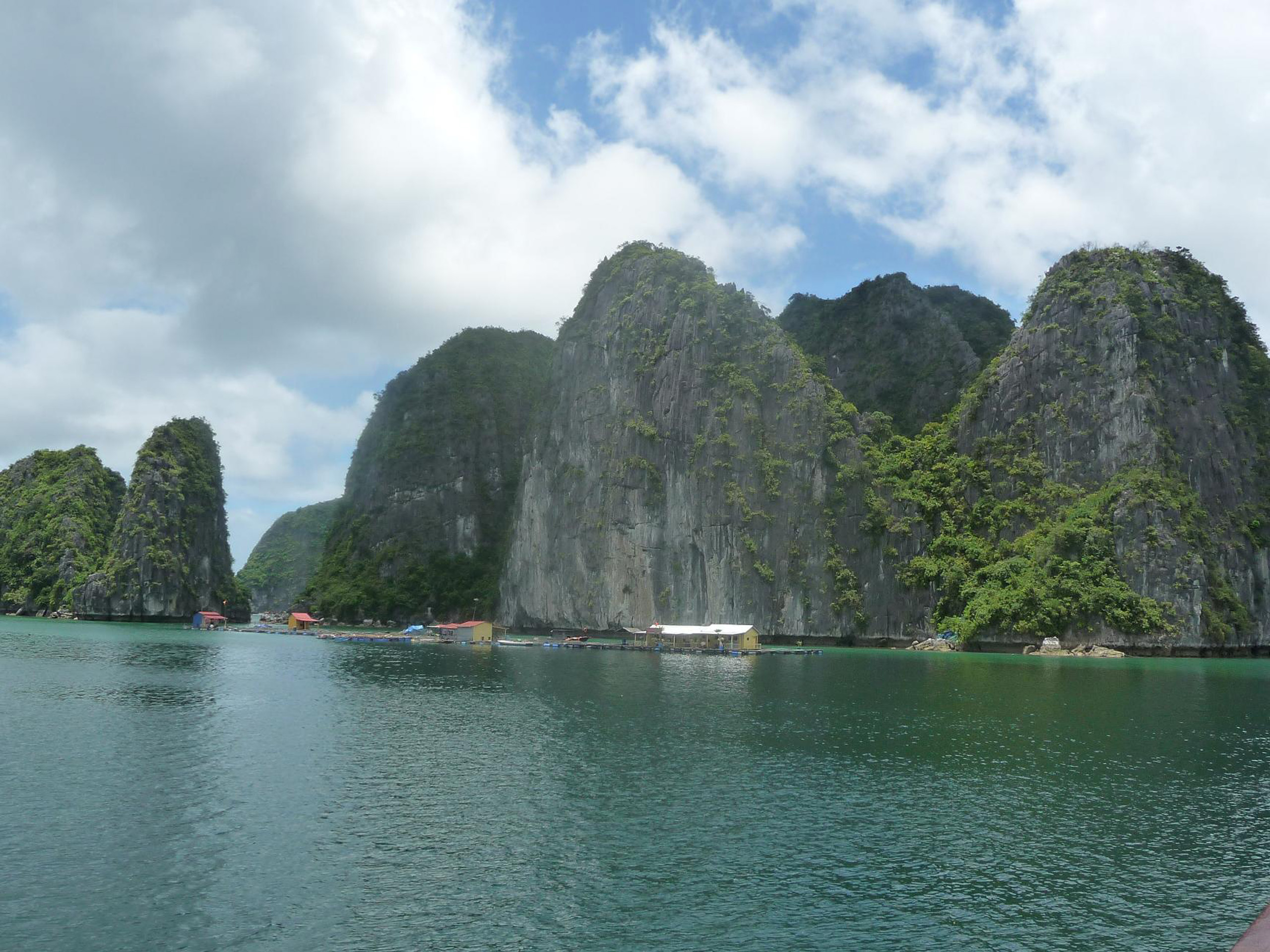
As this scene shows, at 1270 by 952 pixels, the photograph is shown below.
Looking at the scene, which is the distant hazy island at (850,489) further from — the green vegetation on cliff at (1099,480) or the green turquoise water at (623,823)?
the green turquoise water at (623,823)

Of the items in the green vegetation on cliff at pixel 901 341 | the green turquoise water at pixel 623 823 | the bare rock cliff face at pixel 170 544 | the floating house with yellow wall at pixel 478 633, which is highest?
the green vegetation on cliff at pixel 901 341

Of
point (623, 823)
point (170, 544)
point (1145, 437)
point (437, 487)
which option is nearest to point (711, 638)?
point (1145, 437)

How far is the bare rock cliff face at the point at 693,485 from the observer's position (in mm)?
110188

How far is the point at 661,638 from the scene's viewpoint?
9806 centimetres

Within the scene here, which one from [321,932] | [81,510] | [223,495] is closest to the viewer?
[321,932]

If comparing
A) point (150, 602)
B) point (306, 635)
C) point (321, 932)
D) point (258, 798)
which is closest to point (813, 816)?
point (321, 932)

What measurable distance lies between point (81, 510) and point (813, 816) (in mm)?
165248

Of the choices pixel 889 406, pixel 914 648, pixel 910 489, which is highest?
pixel 889 406

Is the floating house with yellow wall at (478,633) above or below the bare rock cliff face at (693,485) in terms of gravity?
below

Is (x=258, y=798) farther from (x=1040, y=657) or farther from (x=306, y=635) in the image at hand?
(x=306, y=635)

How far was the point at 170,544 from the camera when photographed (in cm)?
14375

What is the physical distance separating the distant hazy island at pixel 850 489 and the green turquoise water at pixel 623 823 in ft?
Result: 175

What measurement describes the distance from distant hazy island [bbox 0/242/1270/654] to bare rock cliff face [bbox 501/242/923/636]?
34cm

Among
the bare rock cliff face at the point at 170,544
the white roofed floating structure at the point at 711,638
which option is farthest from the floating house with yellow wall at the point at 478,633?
the bare rock cliff face at the point at 170,544
